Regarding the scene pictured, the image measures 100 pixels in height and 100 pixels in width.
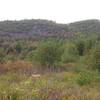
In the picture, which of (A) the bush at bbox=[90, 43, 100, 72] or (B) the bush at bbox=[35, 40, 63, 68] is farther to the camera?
(B) the bush at bbox=[35, 40, 63, 68]

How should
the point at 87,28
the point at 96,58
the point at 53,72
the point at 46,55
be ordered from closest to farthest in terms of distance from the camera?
the point at 53,72 → the point at 96,58 → the point at 46,55 → the point at 87,28

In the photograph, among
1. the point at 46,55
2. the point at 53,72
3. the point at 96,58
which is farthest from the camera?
the point at 46,55

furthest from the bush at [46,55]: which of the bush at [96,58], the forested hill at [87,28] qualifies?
the forested hill at [87,28]

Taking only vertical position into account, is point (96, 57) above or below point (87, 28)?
below

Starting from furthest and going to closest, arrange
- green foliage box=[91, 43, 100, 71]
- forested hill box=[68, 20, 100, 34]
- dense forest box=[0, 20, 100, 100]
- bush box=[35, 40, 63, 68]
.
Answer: forested hill box=[68, 20, 100, 34] < bush box=[35, 40, 63, 68] < green foliage box=[91, 43, 100, 71] < dense forest box=[0, 20, 100, 100]

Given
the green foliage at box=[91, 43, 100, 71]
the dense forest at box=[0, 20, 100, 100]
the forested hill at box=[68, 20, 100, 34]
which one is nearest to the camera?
the dense forest at box=[0, 20, 100, 100]

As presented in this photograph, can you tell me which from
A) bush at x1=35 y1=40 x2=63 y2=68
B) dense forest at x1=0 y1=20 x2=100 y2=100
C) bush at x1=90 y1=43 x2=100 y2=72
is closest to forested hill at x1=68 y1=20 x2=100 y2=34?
dense forest at x1=0 y1=20 x2=100 y2=100

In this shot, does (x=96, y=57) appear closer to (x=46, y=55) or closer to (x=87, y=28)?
(x=46, y=55)

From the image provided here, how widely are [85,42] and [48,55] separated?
14.9 meters

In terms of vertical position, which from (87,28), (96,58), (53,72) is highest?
(87,28)

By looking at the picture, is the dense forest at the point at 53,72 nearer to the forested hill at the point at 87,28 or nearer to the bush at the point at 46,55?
the bush at the point at 46,55

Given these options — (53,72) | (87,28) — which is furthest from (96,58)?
(87,28)

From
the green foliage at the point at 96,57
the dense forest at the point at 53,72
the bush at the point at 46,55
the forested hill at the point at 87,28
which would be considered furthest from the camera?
the forested hill at the point at 87,28

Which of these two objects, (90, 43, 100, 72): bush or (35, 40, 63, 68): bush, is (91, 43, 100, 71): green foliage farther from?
(35, 40, 63, 68): bush
